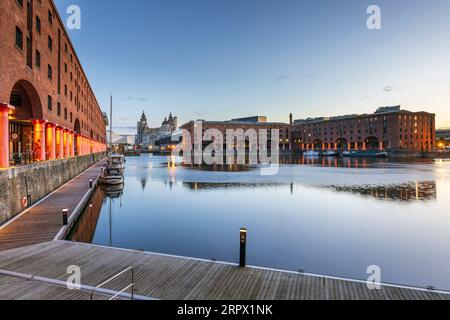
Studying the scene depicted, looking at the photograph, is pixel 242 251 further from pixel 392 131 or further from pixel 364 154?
pixel 392 131

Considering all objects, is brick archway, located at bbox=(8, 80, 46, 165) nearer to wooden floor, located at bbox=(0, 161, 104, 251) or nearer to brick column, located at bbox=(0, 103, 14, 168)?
brick column, located at bbox=(0, 103, 14, 168)

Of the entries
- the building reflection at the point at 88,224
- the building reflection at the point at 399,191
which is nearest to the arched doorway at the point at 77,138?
the building reflection at the point at 88,224

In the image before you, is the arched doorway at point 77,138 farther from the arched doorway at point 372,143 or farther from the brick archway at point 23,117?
the arched doorway at point 372,143

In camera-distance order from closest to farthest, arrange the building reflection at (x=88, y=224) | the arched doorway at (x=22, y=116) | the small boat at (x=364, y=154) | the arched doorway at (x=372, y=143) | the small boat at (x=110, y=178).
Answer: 1. the building reflection at (x=88, y=224)
2. the arched doorway at (x=22, y=116)
3. the small boat at (x=110, y=178)
4. the small boat at (x=364, y=154)
5. the arched doorway at (x=372, y=143)

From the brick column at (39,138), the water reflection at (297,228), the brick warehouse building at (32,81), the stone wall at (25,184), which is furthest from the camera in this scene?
the brick column at (39,138)

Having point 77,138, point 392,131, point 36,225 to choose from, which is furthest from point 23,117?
point 392,131

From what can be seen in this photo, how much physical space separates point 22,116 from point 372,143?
17454cm

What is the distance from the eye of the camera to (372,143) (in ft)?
557

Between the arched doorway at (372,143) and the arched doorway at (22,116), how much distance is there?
169183mm

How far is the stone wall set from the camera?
53.7ft

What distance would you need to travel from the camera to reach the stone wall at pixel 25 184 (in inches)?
644
